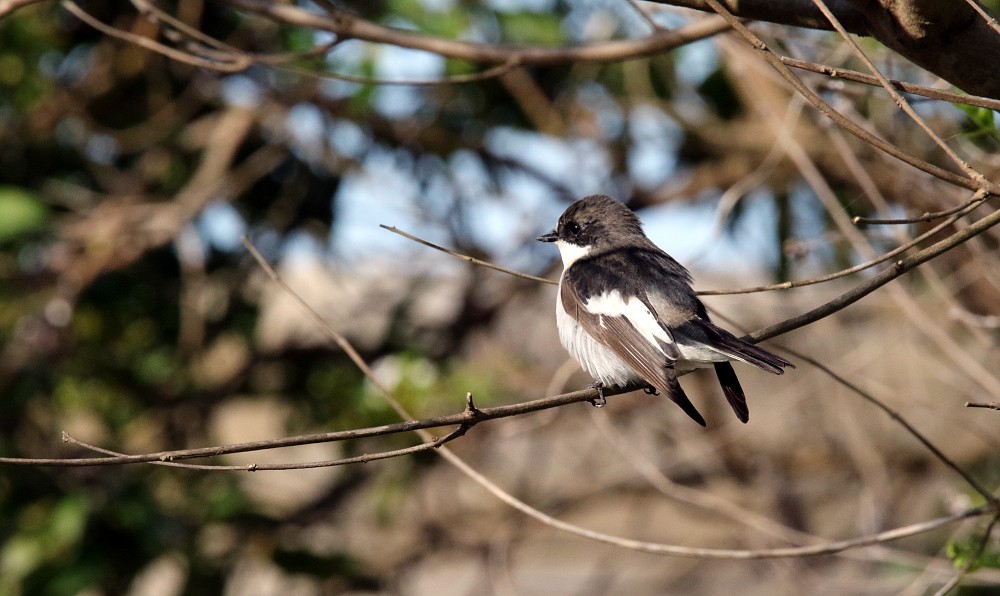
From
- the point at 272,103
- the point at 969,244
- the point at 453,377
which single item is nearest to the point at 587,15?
the point at 272,103

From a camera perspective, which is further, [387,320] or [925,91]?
[387,320]

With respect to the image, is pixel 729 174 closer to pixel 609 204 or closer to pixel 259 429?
pixel 609 204

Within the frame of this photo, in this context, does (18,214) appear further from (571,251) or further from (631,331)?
(631,331)

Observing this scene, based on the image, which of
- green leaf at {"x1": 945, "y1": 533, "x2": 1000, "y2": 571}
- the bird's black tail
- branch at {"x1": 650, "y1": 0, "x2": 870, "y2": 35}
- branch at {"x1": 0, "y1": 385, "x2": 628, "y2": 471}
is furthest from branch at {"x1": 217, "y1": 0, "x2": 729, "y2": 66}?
green leaf at {"x1": 945, "y1": 533, "x2": 1000, "y2": 571}

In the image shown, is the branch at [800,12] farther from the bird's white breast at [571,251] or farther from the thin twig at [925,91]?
the bird's white breast at [571,251]

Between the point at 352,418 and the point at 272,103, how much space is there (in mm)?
1666

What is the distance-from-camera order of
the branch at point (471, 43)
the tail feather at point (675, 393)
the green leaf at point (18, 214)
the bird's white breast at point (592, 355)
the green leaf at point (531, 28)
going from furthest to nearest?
the green leaf at point (531, 28), the green leaf at point (18, 214), the bird's white breast at point (592, 355), the branch at point (471, 43), the tail feather at point (675, 393)

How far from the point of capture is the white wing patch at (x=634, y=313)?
2964 millimetres

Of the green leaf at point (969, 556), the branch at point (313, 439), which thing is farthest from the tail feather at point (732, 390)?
the branch at point (313, 439)

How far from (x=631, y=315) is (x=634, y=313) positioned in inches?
0.9

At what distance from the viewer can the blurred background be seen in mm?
4781

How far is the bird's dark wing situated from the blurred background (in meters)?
1.06

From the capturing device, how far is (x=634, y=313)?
10.3ft

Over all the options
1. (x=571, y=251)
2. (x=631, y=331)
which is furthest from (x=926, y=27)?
(x=571, y=251)
